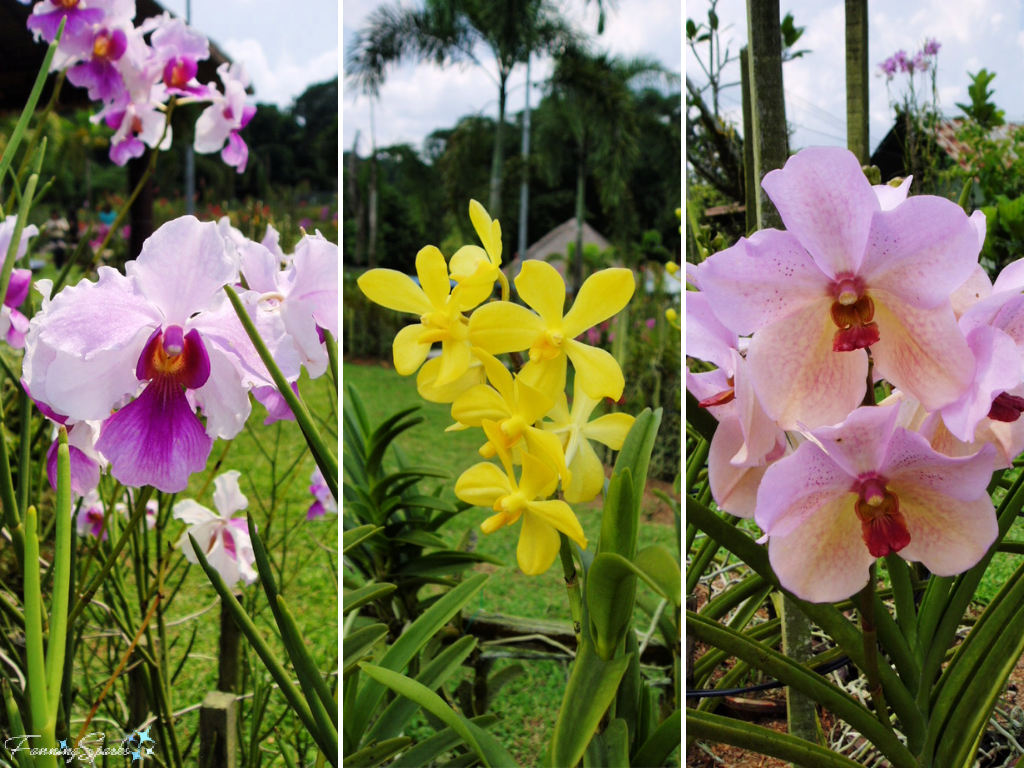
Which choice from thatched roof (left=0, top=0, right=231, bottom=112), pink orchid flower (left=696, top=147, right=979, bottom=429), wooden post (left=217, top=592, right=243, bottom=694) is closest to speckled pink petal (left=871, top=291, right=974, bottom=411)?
pink orchid flower (left=696, top=147, right=979, bottom=429)

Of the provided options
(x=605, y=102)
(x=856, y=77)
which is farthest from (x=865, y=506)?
(x=605, y=102)

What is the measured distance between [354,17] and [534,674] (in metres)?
0.70

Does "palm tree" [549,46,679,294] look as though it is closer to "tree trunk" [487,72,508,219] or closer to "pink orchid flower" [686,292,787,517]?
"tree trunk" [487,72,508,219]

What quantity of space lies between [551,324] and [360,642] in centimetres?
28

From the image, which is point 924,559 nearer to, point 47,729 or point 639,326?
point 47,729

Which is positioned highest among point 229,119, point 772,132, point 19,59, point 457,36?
point 19,59

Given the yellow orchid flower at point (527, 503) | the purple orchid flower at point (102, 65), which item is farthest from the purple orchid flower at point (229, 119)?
the yellow orchid flower at point (527, 503)

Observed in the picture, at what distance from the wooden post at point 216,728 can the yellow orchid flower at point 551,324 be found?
0.36 m

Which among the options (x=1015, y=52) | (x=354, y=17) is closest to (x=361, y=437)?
(x=354, y=17)

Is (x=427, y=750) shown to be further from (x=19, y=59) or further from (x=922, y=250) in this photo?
(x=19, y=59)

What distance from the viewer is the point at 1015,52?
62 cm

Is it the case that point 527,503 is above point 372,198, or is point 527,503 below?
below

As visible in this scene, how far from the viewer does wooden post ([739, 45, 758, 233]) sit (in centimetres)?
53

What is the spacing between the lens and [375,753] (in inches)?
17.9
